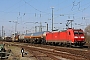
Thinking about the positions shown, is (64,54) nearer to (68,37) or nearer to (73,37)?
(73,37)

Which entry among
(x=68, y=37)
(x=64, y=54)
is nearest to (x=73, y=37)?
(x=68, y=37)

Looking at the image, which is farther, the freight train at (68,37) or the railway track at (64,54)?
the freight train at (68,37)

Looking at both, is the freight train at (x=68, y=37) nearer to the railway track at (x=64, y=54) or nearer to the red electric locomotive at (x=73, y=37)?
the red electric locomotive at (x=73, y=37)

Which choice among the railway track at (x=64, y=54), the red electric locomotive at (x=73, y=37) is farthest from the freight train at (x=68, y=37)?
the railway track at (x=64, y=54)

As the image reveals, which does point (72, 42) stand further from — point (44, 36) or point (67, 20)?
point (44, 36)

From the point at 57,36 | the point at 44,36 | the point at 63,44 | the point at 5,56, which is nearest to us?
the point at 5,56

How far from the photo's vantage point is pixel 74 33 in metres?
38.5

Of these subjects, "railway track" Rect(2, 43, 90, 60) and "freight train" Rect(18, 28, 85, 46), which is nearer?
"railway track" Rect(2, 43, 90, 60)

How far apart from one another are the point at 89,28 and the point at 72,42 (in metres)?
58.4

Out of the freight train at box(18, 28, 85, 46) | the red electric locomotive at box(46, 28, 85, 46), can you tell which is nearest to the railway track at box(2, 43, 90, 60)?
the red electric locomotive at box(46, 28, 85, 46)

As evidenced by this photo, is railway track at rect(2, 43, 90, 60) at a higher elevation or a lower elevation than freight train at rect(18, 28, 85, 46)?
lower

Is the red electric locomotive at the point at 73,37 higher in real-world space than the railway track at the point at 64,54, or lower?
higher

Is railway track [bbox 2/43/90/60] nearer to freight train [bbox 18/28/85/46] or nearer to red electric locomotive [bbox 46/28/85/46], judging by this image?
red electric locomotive [bbox 46/28/85/46]

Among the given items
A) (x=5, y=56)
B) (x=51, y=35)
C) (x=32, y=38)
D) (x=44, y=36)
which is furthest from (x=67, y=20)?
(x=5, y=56)
